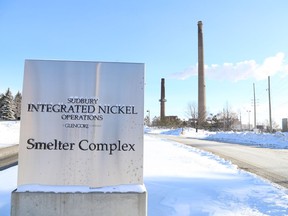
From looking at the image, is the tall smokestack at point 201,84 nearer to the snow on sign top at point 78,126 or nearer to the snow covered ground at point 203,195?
the snow covered ground at point 203,195

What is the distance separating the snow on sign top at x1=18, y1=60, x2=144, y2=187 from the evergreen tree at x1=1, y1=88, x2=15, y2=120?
87.6m

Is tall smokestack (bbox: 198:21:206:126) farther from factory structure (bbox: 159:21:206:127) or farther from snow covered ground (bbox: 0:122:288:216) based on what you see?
snow covered ground (bbox: 0:122:288:216)

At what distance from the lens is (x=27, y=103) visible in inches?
171

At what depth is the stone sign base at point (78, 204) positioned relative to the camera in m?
4.16

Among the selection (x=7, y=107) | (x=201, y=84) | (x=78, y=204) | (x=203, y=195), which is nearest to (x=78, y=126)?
(x=78, y=204)

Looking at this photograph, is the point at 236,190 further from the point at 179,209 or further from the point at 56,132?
the point at 56,132

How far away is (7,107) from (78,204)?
292 feet

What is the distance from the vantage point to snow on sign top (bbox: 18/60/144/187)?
4.35m

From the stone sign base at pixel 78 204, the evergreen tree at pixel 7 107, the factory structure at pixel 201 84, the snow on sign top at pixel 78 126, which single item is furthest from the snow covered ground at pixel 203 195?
the evergreen tree at pixel 7 107

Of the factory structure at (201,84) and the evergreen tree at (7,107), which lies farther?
the evergreen tree at (7,107)

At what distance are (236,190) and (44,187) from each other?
14.5ft

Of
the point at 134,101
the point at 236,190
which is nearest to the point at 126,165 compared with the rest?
the point at 134,101

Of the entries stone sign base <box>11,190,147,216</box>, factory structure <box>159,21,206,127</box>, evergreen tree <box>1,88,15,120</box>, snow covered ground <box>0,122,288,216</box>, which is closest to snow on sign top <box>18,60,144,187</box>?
stone sign base <box>11,190,147,216</box>

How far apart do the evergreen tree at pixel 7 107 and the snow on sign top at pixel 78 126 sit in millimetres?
Result: 87617
